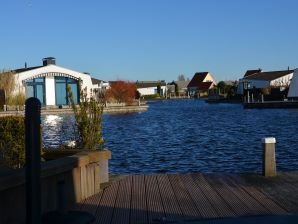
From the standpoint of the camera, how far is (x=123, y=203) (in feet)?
28.1

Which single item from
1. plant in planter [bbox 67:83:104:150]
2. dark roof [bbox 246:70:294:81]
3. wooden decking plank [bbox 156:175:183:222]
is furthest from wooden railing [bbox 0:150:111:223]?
dark roof [bbox 246:70:294:81]

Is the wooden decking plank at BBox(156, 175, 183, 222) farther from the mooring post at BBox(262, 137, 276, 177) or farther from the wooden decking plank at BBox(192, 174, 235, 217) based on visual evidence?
the mooring post at BBox(262, 137, 276, 177)

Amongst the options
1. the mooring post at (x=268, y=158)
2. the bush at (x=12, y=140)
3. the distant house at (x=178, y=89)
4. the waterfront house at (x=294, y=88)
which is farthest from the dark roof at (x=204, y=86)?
the bush at (x=12, y=140)

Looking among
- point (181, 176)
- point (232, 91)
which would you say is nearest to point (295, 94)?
point (232, 91)

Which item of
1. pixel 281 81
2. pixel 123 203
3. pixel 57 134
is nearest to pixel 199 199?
pixel 123 203

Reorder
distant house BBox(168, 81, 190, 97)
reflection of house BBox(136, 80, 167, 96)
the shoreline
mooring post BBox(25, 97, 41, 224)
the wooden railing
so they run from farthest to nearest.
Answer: distant house BBox(168, 81, 190, 97)
reflection of house BBox(136, 80, 167, 96)
the shoreline
the wooden railing
mooring post BBox(25, 97, 41, 224)

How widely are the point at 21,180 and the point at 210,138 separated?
23.1 m

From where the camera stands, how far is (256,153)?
2088 centimetres

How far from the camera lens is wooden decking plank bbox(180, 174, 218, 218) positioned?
762 centimetres

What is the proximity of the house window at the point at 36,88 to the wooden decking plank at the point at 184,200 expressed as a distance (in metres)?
69.7

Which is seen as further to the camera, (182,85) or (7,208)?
(182,85)

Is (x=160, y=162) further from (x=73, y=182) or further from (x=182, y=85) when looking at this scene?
(x=182, y=85)

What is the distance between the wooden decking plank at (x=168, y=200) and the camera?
24.8ft

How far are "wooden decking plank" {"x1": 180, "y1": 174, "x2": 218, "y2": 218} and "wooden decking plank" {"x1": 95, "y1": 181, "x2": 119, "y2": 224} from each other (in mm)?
1333
